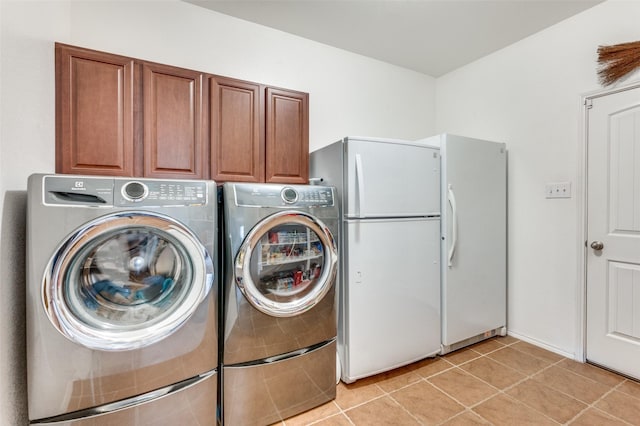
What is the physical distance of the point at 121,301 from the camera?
4.32 feet

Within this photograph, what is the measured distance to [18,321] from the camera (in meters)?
1.27

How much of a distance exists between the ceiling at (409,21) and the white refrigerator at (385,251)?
39.5 inches

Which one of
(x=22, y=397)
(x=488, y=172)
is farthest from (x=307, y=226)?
(x=488, y=172)

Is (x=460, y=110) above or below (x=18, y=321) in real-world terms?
above

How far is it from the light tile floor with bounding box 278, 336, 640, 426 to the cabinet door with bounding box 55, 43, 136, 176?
1.73 meters

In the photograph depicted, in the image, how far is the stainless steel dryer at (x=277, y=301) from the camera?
4.85ft

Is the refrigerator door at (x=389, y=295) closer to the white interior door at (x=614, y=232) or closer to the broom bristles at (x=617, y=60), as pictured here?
the white interior door at (x=614, y=232)

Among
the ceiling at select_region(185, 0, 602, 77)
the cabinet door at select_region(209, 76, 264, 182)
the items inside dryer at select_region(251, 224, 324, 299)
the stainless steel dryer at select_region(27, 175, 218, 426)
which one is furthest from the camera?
the ceiling at select_region(185, 0, 602, 77)

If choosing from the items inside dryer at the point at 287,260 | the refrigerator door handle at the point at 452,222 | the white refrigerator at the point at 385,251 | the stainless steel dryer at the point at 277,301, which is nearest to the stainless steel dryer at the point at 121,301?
the stainless steel dryer at the point at 277,301

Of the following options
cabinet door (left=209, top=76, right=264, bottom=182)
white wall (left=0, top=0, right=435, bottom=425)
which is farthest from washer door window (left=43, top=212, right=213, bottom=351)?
cabinet door (left=209, top=76, right=264, bottom=182)

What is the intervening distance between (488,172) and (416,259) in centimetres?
107

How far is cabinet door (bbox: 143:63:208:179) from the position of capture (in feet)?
5.45

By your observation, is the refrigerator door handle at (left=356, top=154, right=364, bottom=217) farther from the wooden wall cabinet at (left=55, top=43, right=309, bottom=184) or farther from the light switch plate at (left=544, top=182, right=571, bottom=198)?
the light switch plate at (left=544, top=182, right=571, bottom=198)

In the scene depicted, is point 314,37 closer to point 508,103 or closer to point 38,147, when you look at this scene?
point 508,103
